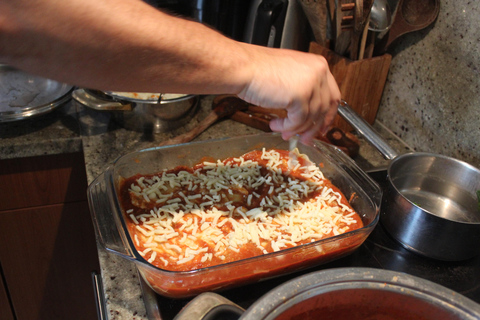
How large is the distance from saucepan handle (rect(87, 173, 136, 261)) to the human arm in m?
0.31

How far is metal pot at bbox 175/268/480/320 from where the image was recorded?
523mm

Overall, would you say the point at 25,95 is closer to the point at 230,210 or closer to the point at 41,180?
the point at 41,180

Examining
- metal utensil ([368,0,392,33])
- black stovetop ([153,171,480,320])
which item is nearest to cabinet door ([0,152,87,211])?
black stovetop ([153,171,480,320])

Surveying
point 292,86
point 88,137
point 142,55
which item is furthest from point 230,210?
point 88,137

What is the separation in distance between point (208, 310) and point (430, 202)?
2.43ft

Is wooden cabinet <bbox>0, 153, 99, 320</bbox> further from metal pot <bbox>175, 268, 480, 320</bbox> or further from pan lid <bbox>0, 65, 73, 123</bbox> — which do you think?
metal pot <bbox>175, 268, 480, 320</bbox>

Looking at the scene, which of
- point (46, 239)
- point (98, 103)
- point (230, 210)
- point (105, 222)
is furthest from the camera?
point (46, 239)

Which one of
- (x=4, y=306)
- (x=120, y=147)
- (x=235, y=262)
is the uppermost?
(x=235, y=262)

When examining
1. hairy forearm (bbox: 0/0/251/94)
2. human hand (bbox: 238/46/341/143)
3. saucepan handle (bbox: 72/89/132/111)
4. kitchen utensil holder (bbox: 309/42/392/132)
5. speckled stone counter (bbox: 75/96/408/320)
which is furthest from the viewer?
kitchen utensil holder (bbox: 309/42/392/132)

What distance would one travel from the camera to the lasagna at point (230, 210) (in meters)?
0.84

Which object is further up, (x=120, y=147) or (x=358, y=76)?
(x=358, y=76)

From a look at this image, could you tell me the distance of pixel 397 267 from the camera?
89 centimetres

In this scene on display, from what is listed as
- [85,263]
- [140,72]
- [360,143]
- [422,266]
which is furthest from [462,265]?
[85,263]

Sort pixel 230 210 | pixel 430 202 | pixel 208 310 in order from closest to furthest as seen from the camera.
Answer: pixel 208 310 → pixel 230 210 → pixel 430 202
